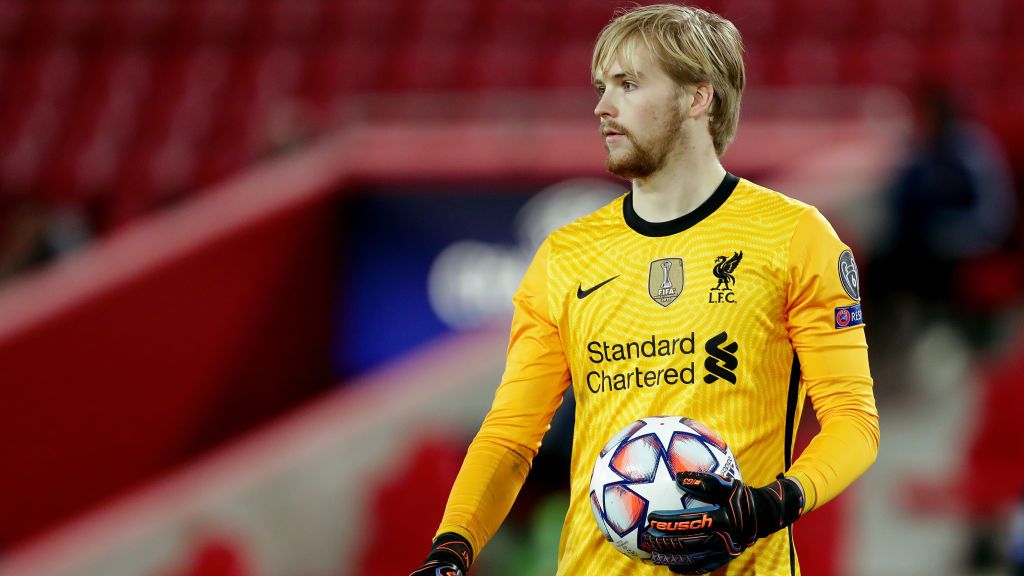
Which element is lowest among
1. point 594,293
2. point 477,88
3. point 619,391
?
point 619,391

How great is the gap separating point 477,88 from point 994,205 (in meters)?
5.48

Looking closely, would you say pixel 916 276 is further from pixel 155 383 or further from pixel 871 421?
pixel 871 421

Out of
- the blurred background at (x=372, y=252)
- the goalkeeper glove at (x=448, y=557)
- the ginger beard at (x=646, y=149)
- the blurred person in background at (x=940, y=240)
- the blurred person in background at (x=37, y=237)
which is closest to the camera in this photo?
the goalkeeper glove at (x=448, y=557)

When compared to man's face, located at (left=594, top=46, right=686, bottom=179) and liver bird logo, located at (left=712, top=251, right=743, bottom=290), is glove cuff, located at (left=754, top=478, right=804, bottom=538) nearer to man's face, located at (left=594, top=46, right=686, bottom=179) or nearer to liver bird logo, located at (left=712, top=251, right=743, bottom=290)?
liver bird logo, located at (left=712, top=251, right=743, bottom=290)

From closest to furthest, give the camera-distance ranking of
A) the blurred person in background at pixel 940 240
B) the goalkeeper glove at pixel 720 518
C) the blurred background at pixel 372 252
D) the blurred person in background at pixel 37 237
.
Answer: the goalkeeper glove at pixel 720 518
the blurred background at pixel 372 252
the blurred person in background at pixel 940 240
the blurred person in background at pixel 37 237

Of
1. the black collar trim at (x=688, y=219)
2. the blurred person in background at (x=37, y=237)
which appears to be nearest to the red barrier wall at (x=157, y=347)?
the blurred person in background at (x=37, y=237)

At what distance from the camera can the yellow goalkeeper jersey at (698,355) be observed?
293cm

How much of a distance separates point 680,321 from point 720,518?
464mm

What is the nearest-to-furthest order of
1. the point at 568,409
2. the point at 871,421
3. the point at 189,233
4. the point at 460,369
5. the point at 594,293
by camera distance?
the point at 871,421, the point at 594,293, the point at 568,409, the point at 460,369, the point at 189,233

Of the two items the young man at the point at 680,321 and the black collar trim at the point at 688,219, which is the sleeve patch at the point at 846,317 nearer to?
the young man at the point at 680,321

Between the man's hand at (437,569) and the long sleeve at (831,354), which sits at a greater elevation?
the long sleeve at (831,354)

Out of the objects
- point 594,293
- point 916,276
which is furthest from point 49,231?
point 594,293

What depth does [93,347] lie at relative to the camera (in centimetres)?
912

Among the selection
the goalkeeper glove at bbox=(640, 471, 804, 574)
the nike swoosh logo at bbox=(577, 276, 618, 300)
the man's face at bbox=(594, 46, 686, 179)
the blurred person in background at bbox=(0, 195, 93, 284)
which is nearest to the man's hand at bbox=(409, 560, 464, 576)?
the goalkeeper glove at bbox=(640, 471, 804, 574)
